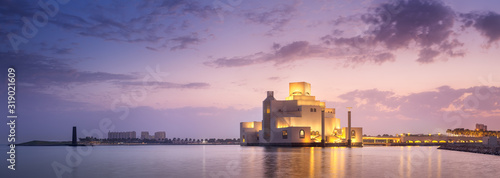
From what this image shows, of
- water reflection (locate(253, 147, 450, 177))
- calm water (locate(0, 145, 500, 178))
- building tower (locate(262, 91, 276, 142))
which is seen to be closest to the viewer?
water reflection (locate(253, 147, 450, 177))

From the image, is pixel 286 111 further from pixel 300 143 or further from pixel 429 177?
pixel 429 177

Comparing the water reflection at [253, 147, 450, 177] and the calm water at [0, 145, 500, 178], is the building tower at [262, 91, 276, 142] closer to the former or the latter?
the calm water at [0, 145, 500, 178]

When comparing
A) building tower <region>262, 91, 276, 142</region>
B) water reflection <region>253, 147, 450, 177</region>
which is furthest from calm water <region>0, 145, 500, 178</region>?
building tower <region>262, 91, 276, 142</region>

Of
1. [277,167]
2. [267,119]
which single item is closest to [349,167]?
[277,167]

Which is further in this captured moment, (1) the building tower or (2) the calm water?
(1) the building tower

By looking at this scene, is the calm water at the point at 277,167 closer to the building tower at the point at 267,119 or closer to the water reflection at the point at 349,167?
the water reflection at the point at 349,167

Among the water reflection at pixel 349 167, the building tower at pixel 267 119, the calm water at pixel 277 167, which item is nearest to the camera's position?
the water reflection at pixel 349 167

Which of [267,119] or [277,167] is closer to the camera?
[277,167]

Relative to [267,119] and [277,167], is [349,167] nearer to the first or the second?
[277,167]

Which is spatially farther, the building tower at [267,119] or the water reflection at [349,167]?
the building tower at [267,119]

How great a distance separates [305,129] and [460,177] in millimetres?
119890

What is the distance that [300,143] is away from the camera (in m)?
156

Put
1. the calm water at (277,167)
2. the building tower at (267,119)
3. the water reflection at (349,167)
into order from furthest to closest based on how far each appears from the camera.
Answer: the building tower at (267,119), the calm water at (277,167), the water reflection at (349,167)

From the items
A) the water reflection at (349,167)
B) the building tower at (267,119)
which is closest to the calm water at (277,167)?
the water reflection at (349,167)
